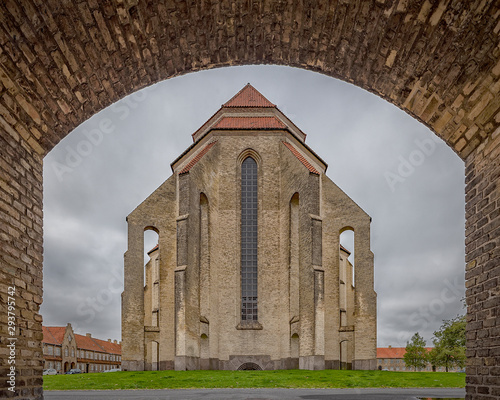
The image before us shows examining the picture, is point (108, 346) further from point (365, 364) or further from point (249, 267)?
point (365, 364)

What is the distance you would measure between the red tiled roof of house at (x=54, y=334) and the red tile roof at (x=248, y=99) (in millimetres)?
38398

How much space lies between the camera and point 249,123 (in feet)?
95.9

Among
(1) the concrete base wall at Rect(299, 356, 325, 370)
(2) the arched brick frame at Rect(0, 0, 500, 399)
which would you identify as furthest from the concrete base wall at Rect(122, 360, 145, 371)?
(2) the arched brick frame at Rect(0, 0, 500, 399)

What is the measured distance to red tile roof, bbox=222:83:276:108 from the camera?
31.0m

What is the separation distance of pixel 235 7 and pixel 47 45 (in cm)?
203

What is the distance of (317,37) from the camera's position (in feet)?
18.1

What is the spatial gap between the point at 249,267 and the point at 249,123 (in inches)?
360

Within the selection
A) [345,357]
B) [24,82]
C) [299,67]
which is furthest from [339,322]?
[24,82]

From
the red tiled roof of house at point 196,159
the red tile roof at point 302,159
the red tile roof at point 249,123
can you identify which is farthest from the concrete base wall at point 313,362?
the red tile roof at point 249,123

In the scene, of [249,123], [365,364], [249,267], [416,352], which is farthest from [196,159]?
[416,352]

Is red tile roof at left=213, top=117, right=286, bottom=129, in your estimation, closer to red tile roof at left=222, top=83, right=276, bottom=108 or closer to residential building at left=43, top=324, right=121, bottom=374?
red tile roof at left=222, top=83, right=276, bottom=108

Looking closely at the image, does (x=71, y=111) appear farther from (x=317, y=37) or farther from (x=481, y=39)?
(x=481, y=39)

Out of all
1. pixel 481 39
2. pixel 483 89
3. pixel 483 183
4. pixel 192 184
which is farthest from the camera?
pixel 192 184

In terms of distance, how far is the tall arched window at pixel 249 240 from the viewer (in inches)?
1015
